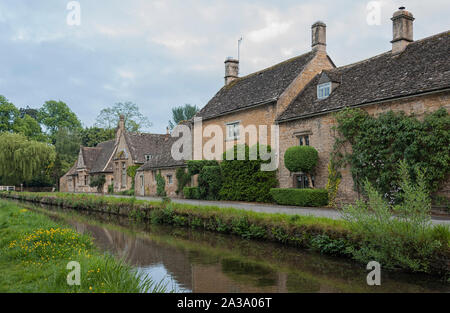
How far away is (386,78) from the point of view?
58.5 feet

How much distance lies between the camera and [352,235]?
9.40 metres

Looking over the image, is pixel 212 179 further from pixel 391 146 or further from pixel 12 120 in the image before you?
pixel 12 120

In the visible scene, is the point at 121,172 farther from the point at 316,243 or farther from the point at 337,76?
the point at 316,243

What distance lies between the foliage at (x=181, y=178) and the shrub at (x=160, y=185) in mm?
2598

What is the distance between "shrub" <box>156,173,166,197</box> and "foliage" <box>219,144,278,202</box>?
390 inches

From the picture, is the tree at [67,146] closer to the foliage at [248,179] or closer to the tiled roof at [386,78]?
the foliage at [248,179]

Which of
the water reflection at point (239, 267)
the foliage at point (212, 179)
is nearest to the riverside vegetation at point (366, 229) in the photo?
the water reflection at point (239, 267)

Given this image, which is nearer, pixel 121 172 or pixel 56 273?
pixel 56 273

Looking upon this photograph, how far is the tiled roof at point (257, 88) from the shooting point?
23375 millimetres

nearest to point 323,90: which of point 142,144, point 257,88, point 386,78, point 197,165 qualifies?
point 386,78

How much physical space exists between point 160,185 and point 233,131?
32.8 feet
